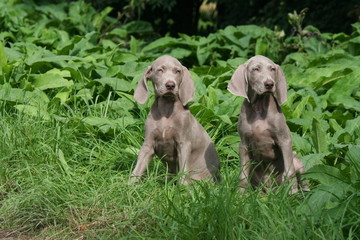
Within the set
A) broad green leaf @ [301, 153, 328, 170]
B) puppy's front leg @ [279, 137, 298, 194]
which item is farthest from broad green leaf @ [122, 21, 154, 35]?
puppy's front leg @ [279, 137, 298, 194]

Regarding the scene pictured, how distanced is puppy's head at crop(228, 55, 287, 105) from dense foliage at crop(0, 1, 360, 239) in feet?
2.12

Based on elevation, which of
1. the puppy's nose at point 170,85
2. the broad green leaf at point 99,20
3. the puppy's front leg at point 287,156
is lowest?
the broad green leaf at point 99,20

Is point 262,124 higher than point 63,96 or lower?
higher

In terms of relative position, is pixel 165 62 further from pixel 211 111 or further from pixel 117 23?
pixel 117 23

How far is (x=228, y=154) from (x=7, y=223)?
2.17 m

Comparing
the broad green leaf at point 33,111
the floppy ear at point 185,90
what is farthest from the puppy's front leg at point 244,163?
the broad green leaf at point 33,111

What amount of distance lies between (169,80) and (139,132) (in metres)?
1.49

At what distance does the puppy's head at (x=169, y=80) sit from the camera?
18.9 feet

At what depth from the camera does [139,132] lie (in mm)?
7145

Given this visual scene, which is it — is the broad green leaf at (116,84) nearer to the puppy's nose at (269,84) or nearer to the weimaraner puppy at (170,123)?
the weimaraner puppy at (170,123)

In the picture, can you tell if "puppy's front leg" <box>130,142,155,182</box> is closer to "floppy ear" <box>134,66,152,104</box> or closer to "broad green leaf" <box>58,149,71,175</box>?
"floppy ear" <box>134,66,152,104</box>

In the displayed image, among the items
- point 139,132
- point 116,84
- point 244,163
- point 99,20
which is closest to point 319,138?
point 244,163

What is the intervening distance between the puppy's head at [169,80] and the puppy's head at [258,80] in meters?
0.45

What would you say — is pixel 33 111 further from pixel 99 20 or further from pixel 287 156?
pixel 99 20
